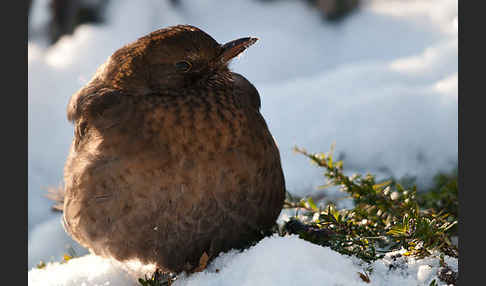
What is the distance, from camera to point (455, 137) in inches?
127

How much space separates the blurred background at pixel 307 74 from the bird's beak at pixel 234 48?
0.13m

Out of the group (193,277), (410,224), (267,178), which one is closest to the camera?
(410,224)

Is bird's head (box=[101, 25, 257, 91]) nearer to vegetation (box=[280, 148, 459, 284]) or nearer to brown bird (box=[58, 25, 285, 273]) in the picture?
brown bird (box=[58, 25, 285, 273])

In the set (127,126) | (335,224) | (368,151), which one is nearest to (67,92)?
(368,151)

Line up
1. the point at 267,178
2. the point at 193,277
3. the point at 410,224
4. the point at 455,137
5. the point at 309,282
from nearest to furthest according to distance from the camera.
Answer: the point at 309,282 → the point at 410,224 → the point at 193,277 → the point at 267,178 → the point at 455,137

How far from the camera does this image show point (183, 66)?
206 centimetres

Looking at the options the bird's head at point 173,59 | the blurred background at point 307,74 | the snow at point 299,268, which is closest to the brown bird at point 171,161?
the bird's head at point 173,59

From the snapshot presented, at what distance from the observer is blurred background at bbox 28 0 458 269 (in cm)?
331

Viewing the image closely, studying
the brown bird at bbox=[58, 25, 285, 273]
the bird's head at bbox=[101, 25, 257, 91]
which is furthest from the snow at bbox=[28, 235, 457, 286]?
the bird's head at bbox=[101, 25, 257, 91]

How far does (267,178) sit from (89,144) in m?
0.65

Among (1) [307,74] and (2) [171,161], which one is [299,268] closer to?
(2) [171,161]

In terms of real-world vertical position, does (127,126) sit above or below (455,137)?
above

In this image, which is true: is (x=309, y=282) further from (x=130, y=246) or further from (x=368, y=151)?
(x=368, y=151)

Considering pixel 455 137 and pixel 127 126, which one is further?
pixel 455 137
